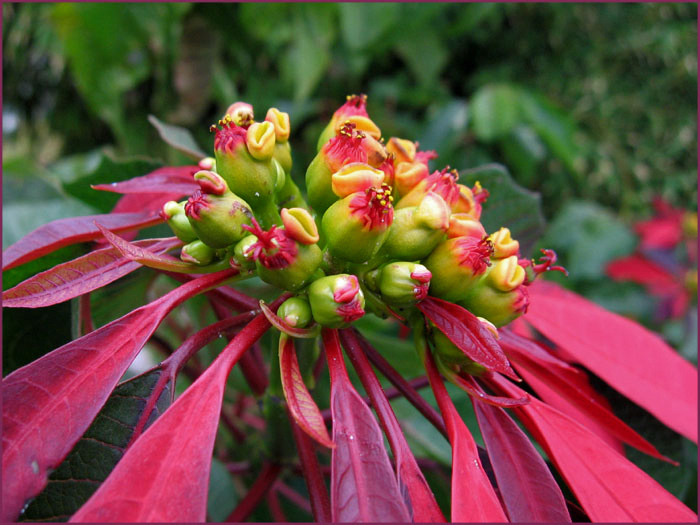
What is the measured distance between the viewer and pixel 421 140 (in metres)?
1.65

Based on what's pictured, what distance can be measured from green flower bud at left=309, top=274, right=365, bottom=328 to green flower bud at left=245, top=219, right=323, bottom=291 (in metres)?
0.01

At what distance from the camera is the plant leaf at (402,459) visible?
1.03ft

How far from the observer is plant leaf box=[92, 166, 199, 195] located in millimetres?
456

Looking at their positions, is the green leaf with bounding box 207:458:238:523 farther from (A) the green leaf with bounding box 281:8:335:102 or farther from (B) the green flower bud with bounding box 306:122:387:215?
(A) the green leaf with bounding box 281:8:335:102

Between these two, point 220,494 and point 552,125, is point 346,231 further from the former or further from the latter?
point 552,125

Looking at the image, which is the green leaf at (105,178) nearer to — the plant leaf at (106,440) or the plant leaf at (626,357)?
the plant leaf at (106,440)

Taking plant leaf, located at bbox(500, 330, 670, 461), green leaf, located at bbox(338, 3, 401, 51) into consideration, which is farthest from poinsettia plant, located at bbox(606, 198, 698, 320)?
plant leaf, located at bbox(500, 330, 670, 461)

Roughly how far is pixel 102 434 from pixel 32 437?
0.13 feet

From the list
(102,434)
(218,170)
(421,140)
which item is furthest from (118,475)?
(421,140)

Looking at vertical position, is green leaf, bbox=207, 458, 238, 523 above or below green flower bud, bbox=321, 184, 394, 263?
below

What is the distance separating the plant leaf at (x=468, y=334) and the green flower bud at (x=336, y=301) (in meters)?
0.06

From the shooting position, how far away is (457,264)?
396mm

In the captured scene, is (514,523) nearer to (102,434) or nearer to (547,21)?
(102,434)

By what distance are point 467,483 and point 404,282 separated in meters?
0.13
